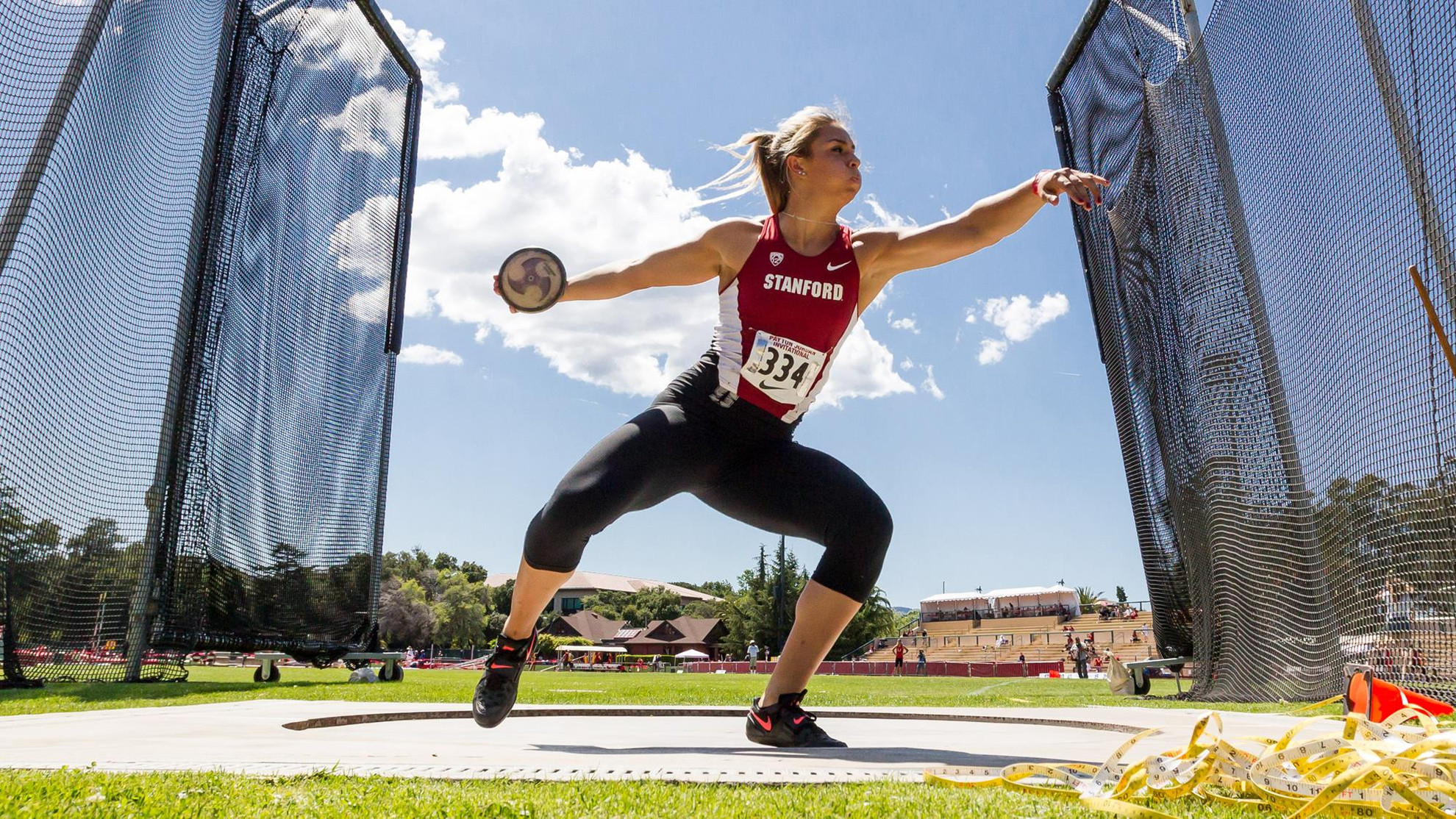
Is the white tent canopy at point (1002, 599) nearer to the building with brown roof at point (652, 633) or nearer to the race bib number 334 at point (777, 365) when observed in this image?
the building with brown roof at point (652, 633)

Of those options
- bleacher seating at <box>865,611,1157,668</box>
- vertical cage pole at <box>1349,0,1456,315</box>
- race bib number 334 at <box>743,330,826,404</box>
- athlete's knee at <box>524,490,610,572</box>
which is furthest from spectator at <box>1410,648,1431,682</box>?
bleacher seating at <box>865,611,1157,668</box>

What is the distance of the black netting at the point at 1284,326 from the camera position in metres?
5.21

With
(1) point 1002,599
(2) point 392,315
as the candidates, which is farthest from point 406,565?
(2) point 392,315

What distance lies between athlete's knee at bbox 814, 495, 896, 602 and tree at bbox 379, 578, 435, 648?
215 ft

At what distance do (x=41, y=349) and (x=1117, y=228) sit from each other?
32.0 feet

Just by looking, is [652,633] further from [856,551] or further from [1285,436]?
[856,551]

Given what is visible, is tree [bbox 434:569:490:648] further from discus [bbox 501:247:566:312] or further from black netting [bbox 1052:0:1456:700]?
discus [bbox 501:247:566:312]

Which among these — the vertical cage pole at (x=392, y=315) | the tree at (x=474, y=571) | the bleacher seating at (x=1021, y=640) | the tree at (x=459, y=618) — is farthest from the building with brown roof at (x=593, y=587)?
the vertical cage pole at (x=392, y=315)

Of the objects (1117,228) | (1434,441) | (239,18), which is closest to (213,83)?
(239,18)

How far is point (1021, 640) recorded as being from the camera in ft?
161

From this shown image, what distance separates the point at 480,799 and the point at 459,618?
7207cm

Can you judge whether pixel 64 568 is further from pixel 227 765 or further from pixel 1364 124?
pixel 1364 124

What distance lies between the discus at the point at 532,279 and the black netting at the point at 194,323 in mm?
3637

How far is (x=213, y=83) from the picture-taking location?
891 centimetres
